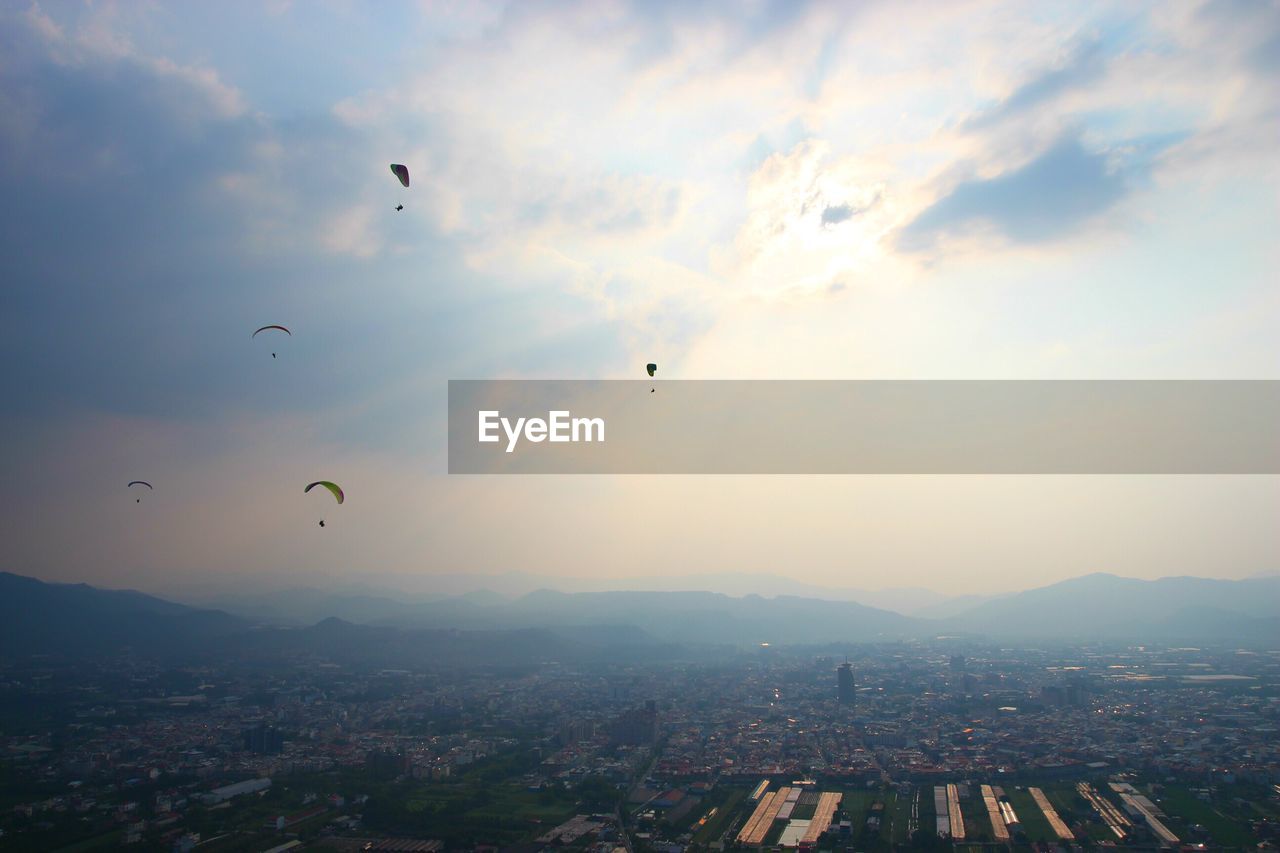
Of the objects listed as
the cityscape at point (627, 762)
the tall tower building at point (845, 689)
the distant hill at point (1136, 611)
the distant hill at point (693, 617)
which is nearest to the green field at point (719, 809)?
the cityscape at point (627, 762)

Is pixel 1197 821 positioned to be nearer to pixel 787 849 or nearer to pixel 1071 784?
pixel 1071 784

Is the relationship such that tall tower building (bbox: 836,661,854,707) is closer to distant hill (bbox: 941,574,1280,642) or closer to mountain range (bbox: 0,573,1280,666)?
mountain range (bbox: 0,573,1280,666)

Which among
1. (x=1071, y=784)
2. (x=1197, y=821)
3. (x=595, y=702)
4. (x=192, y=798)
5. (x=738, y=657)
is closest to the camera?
(x=1197, y=821)

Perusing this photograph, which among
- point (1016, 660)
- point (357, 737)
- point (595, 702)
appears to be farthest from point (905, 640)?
point (357, 737)

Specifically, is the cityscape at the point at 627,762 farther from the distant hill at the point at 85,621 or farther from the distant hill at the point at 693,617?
the distant hill at the point at 693,617

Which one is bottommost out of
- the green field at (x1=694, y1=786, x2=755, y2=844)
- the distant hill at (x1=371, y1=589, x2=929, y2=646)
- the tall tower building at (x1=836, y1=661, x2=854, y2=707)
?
the green field at (x1=694, y1=786, x2=755, y2=844)

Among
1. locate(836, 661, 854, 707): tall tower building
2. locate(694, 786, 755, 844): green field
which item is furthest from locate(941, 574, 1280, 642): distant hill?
locate(694, 786, 755, 844): green field
